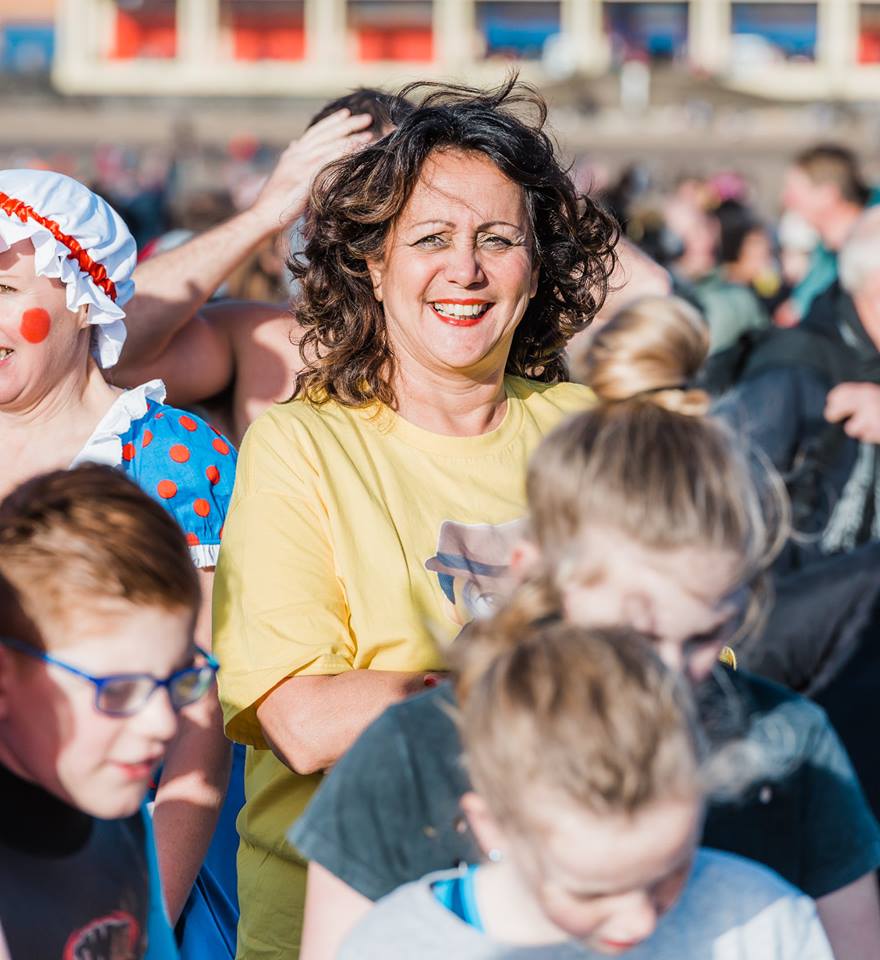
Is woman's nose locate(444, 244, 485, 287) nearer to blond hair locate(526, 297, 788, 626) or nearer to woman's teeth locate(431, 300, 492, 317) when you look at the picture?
woman's teeth locate(431, 300, 492, 317)

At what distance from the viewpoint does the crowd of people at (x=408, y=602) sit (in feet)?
5.42

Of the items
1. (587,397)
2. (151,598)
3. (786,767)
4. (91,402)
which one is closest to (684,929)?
(786,767)

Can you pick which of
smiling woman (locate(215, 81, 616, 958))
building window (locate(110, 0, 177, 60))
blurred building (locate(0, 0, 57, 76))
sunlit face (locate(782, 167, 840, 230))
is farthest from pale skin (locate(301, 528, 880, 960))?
blurred building (locate(0, 0, 57, 76))

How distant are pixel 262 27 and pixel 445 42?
9.51 m

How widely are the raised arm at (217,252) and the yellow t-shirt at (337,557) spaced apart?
916 mm

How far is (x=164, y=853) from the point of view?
256 cm

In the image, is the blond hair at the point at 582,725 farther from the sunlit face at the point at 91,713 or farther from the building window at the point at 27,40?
the building window at the point at 27,40

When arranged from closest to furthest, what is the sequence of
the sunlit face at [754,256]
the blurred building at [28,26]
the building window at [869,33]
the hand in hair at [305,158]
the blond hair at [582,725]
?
the blond hair at [582,725]
the hand in hair at [305,158]
the sunlit face at [754,256]
the building window at [869,33]
the blurred building at [28,26]

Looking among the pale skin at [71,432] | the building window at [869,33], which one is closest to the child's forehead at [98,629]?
the pale skin at [71,432]

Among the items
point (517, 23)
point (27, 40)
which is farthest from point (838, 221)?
point (27, 40)

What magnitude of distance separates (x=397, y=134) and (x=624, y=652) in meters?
1.35

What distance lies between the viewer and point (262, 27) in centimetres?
6619

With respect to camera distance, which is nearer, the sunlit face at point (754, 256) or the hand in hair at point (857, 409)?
the hand in hair at point (857, 409)

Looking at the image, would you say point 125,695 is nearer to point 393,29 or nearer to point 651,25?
point 393,29
